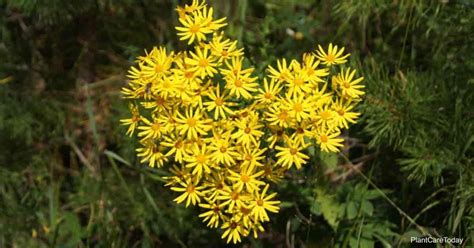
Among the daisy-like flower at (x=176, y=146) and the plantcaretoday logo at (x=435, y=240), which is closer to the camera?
the daisy-like flower at (x=176, y=146)

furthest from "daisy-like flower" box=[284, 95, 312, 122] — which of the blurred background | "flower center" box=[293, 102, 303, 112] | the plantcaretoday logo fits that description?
the plantcaretoday logo

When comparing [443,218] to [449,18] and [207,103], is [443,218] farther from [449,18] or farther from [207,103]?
[207,103]

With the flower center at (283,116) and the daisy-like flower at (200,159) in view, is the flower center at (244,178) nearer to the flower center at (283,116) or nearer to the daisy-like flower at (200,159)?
the daisy-like flower at (200,159)

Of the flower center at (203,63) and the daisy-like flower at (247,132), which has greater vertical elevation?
the flower center at (203,63)

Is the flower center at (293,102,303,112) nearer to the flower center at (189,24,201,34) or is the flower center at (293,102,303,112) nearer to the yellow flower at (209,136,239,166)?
the yellow flower at (209,136,239,166)

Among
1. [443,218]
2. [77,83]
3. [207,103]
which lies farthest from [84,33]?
[443,218]

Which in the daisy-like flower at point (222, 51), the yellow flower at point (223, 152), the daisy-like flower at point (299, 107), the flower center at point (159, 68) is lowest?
the yellow flower at point (223, 152)

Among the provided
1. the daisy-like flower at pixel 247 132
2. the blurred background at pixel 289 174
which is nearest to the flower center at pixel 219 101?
the daisy-like flower at pixel 247 132
